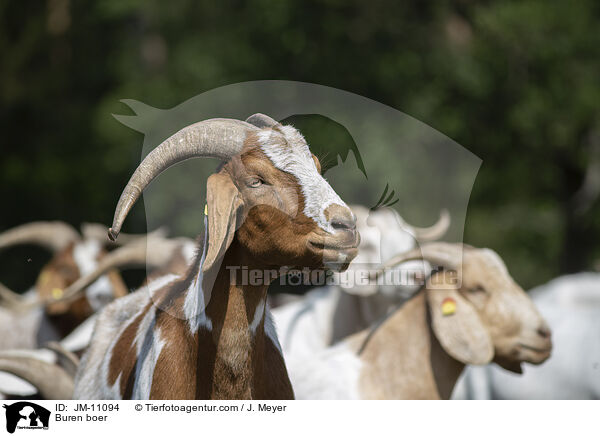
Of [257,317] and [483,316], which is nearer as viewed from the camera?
[257,317]

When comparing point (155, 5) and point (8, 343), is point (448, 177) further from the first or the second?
point (155, 5)

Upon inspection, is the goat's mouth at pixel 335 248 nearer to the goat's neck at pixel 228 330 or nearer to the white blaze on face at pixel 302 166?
the white blaze on face at pixel 302 166

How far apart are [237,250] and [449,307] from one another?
153 centimetres

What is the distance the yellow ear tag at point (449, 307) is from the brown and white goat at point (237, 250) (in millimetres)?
1179

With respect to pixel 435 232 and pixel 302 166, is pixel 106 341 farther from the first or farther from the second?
pixel 435 232

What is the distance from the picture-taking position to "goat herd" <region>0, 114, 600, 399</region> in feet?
8.89

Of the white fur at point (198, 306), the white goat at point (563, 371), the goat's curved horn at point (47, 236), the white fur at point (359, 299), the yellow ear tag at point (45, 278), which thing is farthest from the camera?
the goat's curved horn at point (47, 236)

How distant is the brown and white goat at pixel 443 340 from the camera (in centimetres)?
390

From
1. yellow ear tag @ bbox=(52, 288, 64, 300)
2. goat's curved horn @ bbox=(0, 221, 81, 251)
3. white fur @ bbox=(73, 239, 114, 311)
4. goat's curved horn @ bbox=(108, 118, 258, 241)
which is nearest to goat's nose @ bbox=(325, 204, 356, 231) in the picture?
goat's curved horn @ bbox=(108, 118, 258, 241)

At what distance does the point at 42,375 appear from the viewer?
3.78 m

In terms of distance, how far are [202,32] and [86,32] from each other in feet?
7.92
